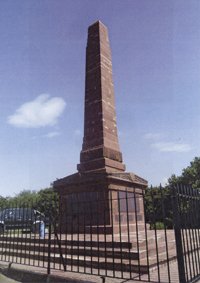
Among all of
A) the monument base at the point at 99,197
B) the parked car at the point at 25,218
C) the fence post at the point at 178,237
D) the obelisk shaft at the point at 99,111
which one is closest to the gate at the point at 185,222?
the fence post at the point at 178,237

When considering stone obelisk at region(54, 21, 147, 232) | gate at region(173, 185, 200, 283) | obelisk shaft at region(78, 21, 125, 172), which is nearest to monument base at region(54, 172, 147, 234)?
stone obelisk at region(54, 21, 147, 232)

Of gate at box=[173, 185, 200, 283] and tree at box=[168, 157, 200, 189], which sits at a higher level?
tree at box=[168, 157, 200, 189]

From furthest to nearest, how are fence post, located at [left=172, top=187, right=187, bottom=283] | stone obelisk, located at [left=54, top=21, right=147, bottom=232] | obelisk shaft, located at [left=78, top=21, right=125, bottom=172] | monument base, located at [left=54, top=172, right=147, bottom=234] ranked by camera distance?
1. obelisk shaft, located at [left=78, top=21, right=125, bottom=172]
2. stone obelisk, located at [left=54, top=21, right=147, bottom=232]
3. monument base, located at [left=54, top=172, right=147, bottom=234]
4. fence post, located at [left=172, top=187, right=187, bottom=283]

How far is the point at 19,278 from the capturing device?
6.30 meters

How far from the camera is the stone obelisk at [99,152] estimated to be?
9547mm

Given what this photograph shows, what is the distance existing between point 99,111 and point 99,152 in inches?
70.9

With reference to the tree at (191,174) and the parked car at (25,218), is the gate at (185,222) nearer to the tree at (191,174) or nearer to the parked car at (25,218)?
the parked car at (25,218)

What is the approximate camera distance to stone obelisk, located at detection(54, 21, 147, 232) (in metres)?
9.55

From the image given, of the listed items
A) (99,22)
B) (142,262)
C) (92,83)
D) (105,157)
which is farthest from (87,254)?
(99,22)

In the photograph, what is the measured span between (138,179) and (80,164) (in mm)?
2277

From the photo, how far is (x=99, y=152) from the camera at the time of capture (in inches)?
412

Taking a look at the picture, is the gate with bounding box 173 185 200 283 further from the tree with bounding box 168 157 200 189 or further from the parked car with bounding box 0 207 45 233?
the tree with bounding box 168 157 200 189


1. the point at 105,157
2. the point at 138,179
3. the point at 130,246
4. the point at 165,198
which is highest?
the point at 105,157

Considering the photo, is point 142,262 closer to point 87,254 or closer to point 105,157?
point 87,254
